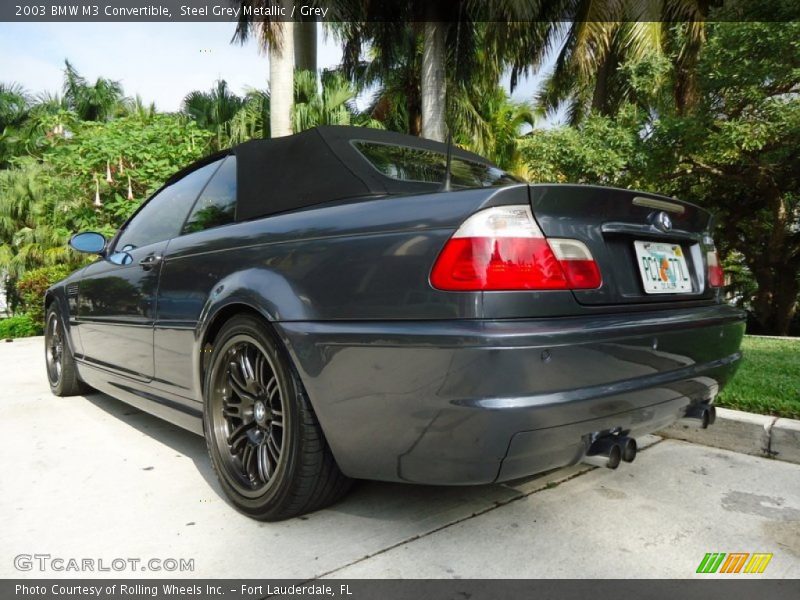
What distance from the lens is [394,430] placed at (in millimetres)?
1779

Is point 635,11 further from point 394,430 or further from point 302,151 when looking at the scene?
point 394,430

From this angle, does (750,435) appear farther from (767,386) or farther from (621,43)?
(621,43)

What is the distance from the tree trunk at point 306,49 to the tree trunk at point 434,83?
2.90m

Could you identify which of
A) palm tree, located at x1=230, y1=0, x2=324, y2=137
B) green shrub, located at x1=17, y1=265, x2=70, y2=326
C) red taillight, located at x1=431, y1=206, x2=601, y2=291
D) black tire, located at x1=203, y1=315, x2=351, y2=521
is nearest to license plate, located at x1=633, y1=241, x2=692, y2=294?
red taillight, located at x1=431, y1=206, x2=601, y2=291

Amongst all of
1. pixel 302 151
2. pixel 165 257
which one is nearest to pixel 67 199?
pixel 165 257

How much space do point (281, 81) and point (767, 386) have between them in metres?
8.22

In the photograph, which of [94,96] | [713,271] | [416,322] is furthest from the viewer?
[94,96]

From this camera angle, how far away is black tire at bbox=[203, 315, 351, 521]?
2033 millimetres

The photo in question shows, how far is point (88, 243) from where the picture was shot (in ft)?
12.4

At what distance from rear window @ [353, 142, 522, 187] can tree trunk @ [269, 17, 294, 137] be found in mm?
6979

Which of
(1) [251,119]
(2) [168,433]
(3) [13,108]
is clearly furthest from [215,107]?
(3) [13,108]

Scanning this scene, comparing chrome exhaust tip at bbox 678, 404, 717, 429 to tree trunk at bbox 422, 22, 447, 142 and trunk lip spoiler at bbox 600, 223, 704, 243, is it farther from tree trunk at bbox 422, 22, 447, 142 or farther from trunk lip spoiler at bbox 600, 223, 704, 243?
tree trunk at bbox 422, 22, 447, 142

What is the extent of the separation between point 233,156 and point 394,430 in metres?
1.66

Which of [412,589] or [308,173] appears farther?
[308,173]
